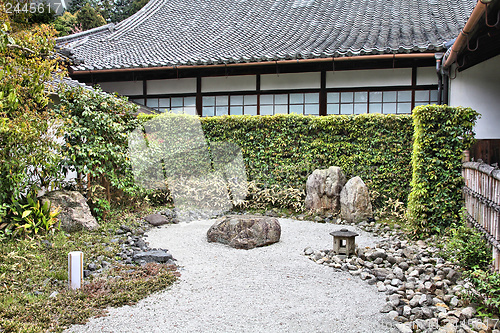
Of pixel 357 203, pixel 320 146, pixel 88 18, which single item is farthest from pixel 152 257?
pixel 88 18

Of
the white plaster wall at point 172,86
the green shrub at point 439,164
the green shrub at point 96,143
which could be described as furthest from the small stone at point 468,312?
the white plaster wall at point 172,86

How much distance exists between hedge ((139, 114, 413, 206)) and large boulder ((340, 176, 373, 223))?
1.31 ft

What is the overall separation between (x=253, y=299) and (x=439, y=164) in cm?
405

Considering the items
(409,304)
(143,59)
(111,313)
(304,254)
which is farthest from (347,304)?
(143,59)

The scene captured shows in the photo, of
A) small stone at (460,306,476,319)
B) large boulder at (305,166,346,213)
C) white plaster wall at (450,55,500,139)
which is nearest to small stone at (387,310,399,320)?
small stone at (460,306,476,319)

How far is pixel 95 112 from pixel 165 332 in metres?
4.77

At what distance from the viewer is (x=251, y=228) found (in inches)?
250

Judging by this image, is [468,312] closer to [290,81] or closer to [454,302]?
[454,302]

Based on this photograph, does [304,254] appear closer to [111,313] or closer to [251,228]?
[251,228]

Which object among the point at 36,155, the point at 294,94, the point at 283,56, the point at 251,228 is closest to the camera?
the point at 36,155

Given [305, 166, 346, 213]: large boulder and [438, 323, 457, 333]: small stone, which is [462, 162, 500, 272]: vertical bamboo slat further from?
[305, 166, 346, 213]: large boulder

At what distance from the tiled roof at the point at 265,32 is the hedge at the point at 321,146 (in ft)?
7.57

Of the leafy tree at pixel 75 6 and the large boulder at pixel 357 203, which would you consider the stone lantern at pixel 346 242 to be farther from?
the leafy tree at pixel 75 6

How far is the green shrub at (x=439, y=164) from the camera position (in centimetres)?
629
